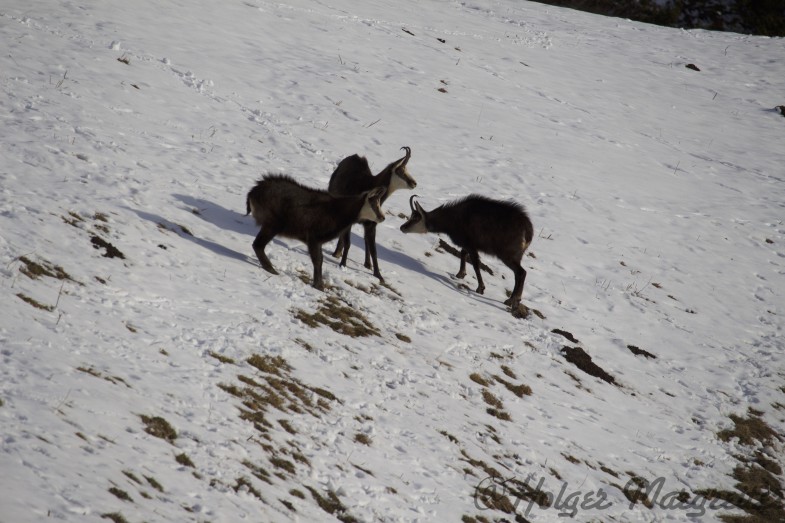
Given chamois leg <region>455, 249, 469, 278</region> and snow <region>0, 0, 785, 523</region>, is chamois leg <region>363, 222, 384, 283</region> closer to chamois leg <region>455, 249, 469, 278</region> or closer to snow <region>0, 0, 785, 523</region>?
snow <region>0, 0, 785, 523</region>

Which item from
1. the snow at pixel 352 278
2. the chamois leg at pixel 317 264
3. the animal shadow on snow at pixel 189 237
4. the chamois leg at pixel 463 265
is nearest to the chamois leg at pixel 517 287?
the snow at pixel 352 278

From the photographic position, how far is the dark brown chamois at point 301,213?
1315cm

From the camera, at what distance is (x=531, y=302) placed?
16641mm

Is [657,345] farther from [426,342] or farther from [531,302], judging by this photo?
[426,342]

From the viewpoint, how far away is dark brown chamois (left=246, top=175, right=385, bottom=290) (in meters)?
13.1

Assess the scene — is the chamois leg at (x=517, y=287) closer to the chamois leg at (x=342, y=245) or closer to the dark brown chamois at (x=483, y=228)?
the dark brown chamois at (x=483, y=228)

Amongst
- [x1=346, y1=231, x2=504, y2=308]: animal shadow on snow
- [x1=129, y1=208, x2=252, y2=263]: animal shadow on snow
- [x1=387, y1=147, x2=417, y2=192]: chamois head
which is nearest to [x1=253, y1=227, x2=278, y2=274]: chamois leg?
[x1=129, y1=208, x2=252, y2=263]: animal shadow on snow

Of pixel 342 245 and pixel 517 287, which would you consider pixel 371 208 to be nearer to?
A: pixel 342 245

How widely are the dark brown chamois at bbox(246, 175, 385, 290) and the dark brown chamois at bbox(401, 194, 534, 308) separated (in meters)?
3.64

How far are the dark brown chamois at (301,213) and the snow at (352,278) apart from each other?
1.70 feet

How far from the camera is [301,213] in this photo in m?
13.4

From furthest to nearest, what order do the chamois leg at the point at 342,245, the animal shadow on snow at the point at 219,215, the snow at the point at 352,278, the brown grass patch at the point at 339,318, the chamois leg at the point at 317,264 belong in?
the chamois leg at the point at 342,245 → the animal shadow on snow at the point at 219,215 → the chamois leg at the point at 317,264 → the brown grass patch at the point at 339,318 → the snow at the point at 352,278

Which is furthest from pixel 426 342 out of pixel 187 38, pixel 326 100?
pixel 187 38

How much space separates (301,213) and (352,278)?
1.75 m
